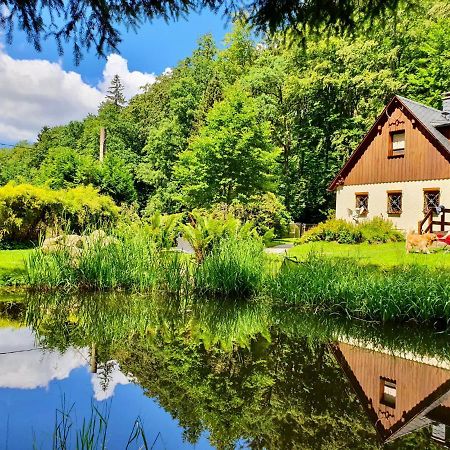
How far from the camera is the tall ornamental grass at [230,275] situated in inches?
372

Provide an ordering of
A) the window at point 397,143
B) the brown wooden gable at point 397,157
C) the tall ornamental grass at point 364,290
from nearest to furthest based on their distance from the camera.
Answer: the tall ornamental grass at point 364,290 < the brown wooden gable at point 397,157 < the window at point 397,143

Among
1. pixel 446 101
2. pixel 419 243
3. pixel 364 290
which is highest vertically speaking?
pixel 446 101

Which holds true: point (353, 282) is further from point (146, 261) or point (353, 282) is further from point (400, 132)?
point (400, 132)

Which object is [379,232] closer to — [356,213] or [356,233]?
[356,233]

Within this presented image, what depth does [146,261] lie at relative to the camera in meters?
9.73

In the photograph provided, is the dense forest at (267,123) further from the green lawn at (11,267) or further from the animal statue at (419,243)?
the green lawn at (11,267)

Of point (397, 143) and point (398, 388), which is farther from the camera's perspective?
point (397, 143)

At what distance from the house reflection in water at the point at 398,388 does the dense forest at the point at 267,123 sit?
16.0 meters

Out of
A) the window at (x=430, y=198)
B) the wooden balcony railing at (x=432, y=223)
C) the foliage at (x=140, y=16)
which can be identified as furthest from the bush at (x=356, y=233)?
the foliage at (x=140, y=16)

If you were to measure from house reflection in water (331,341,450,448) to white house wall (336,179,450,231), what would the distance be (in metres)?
A: 16.5

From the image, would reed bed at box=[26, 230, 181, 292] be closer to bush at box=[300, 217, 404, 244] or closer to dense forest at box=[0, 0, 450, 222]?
bush at box=[300, 217, 404, 244]

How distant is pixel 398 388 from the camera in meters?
4.64

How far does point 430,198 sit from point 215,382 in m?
19.2

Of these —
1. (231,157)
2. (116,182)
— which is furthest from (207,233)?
(116,182)
